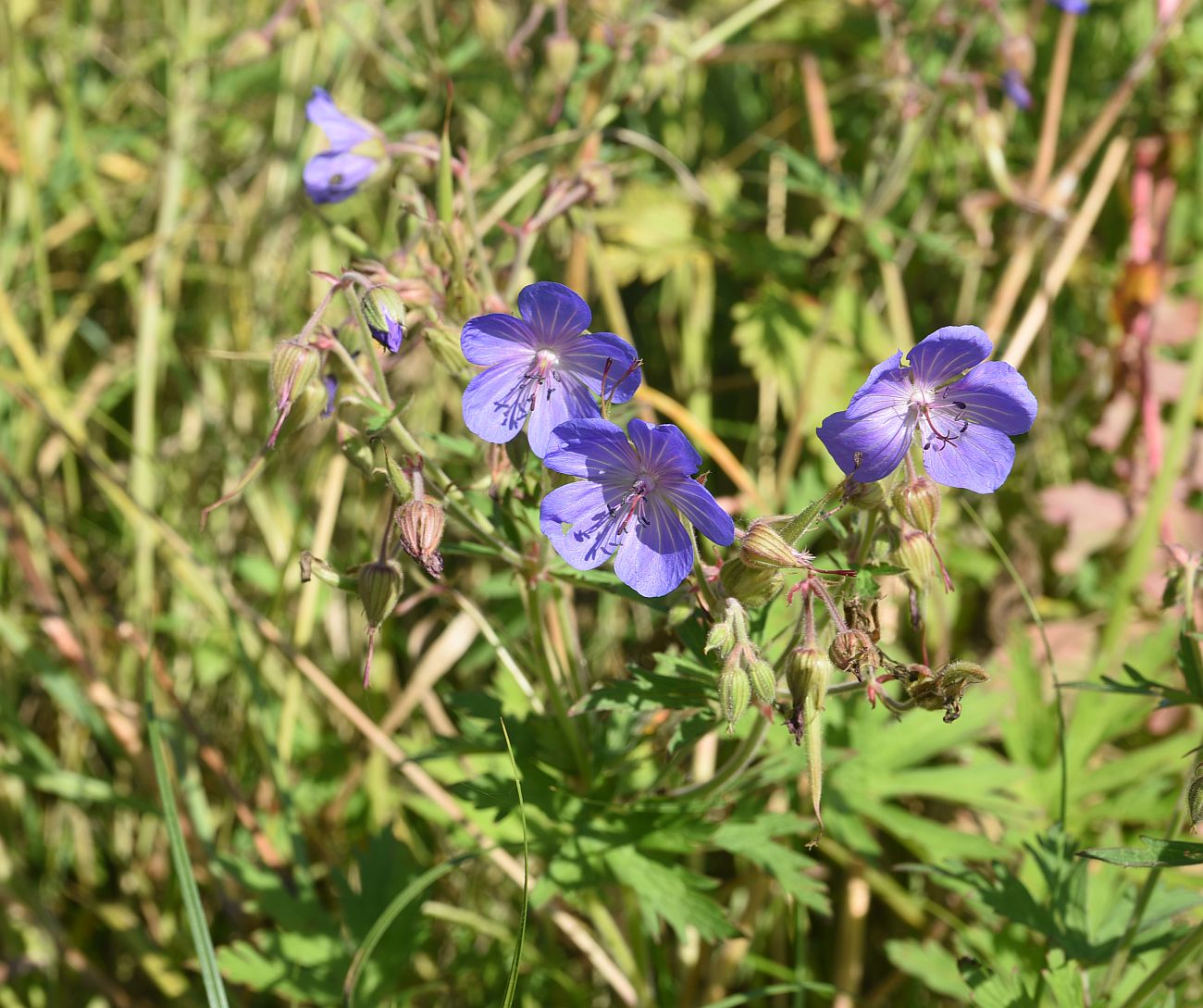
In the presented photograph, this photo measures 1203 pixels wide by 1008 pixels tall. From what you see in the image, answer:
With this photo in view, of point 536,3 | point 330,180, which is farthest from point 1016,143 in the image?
point 330,180

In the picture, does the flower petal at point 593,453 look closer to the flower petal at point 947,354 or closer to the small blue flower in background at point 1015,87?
the flower petal at point 947,354

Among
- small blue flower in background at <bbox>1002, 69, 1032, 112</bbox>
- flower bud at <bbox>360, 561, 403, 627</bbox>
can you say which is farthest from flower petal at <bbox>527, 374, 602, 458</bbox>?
small blue flower in background at <bbox>1002, 69, 1032, 112</bbox>

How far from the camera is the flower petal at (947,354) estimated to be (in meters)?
1.17

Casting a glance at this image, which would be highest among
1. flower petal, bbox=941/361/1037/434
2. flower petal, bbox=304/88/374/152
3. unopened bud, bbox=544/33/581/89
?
unopened bud, bbox=544/33/581/89

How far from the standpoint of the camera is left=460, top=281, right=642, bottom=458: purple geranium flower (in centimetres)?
130

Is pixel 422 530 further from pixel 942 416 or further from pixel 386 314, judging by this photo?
pixel 942 416

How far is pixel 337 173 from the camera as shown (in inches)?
69.0

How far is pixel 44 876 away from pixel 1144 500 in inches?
109

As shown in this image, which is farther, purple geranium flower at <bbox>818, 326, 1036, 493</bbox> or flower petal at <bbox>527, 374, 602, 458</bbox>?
flower petal at <bbox>527, 374, 602, 458</bbox>

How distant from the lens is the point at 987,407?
4.18ft

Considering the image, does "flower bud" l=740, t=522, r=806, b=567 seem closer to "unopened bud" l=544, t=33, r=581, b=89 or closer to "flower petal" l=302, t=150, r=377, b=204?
"flower petal" l=302, t=150, r=377, b=204

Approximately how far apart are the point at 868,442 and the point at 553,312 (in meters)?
0.40

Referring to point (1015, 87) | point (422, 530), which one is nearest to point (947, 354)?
point (422, 530)

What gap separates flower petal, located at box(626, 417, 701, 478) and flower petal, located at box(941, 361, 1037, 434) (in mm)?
319
